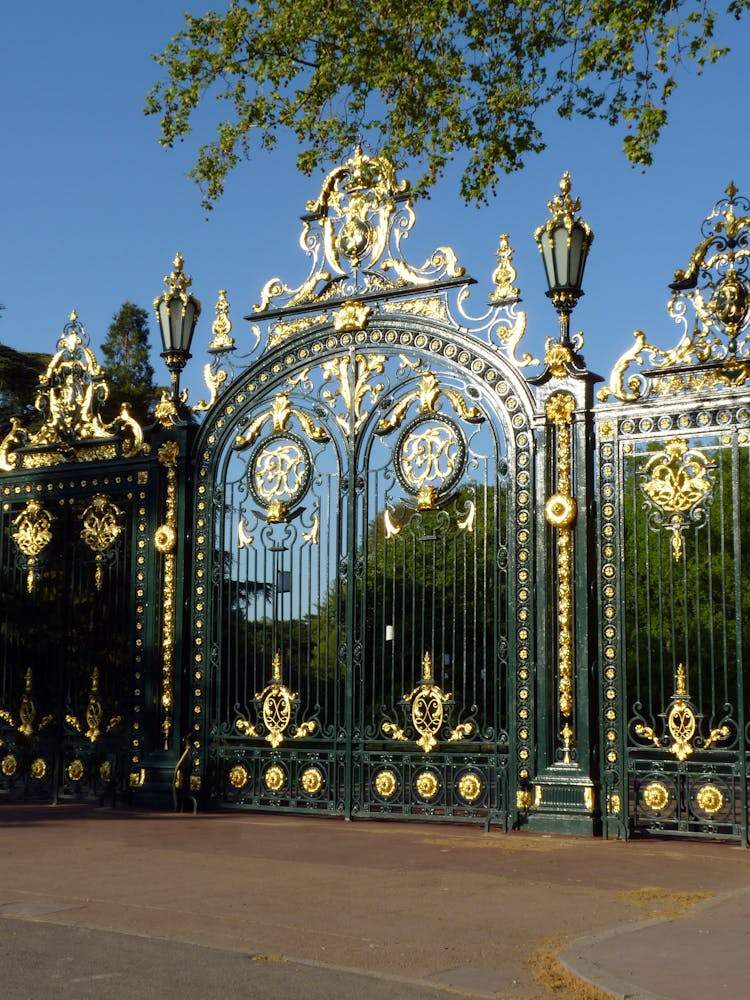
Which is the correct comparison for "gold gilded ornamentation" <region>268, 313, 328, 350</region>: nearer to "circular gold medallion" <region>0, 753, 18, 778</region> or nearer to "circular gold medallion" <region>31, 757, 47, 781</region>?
"circular gold medallion" <region>31, 757, 47, 781</region>

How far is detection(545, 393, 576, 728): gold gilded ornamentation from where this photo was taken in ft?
39.5

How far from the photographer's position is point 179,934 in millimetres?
7121

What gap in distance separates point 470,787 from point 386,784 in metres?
0.93

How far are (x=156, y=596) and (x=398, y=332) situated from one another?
13.2 feet

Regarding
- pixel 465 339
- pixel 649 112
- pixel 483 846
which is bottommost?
pixel 483 846

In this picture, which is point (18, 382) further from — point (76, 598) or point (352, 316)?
point (352, 316)

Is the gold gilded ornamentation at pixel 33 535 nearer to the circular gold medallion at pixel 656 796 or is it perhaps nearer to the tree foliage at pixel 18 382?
the circular gold medallion at pixel 656 796

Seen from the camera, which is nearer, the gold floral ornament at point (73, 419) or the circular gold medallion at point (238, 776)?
the circular gold medallion at point (238, 776)

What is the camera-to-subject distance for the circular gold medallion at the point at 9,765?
15469mm

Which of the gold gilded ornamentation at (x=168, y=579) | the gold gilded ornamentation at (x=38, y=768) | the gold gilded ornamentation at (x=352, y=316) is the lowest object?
the gold gilded ornamentation at (x=38, y=768)

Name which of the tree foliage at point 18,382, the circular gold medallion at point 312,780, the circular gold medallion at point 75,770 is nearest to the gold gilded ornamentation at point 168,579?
the circular gold medallion at point 75,770

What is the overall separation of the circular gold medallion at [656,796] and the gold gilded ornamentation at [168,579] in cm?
542

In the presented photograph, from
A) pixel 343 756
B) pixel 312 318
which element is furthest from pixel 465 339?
pixel 343 756

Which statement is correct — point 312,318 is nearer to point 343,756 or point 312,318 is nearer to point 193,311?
point 193,311
